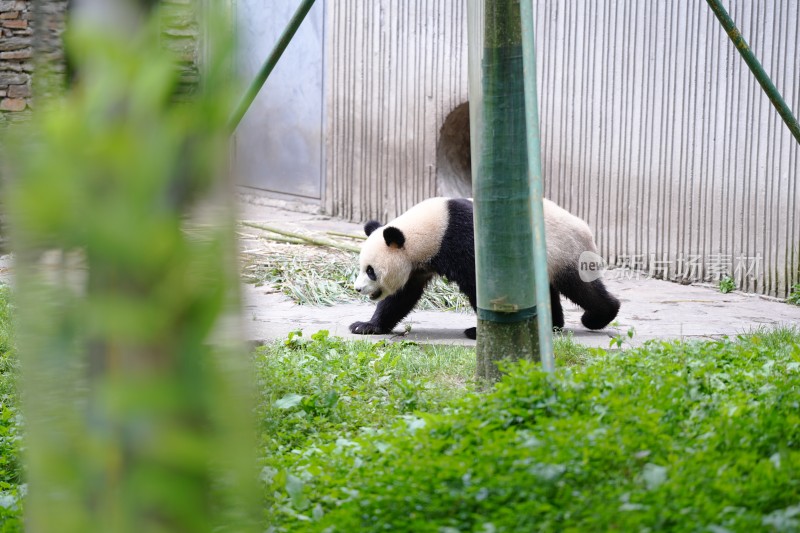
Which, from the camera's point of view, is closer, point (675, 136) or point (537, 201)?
point (537, 201)

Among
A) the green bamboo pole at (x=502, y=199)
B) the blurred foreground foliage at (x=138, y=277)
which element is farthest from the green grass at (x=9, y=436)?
the green bamboo pole at (x=502, y=199)

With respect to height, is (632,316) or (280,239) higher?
(280,239)

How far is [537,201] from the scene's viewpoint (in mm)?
3309

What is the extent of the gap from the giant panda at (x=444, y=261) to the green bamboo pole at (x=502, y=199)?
190 centimetres

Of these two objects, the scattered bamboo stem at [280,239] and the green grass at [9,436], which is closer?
the green grass at [9,436]

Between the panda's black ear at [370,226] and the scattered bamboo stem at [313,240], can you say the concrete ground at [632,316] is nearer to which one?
the panda's black ear at [370,226]

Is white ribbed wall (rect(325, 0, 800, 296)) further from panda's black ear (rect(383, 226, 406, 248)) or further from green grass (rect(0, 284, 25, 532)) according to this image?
green grass (rect(0, 284, 25, 532))

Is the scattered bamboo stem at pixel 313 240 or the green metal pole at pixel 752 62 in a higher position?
the green metal pole at pixel 752 62

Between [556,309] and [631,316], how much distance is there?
80cm

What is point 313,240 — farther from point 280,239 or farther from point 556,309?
point 556,309

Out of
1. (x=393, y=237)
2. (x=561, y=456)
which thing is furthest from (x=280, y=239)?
(x=561, y=456)

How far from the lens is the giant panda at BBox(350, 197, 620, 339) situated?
596 centimetres

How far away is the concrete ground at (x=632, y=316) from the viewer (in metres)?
5.97

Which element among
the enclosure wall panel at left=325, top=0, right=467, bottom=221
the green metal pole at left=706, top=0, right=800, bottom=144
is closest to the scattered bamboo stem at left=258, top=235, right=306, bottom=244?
the enclosure wall panel at left=325, top=0, right=467, bottom=221
